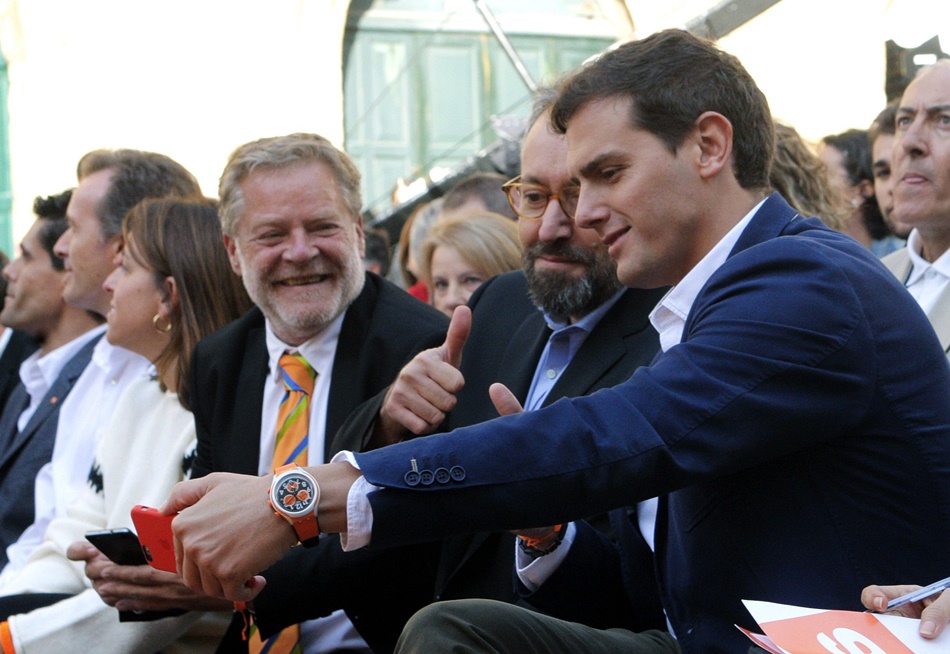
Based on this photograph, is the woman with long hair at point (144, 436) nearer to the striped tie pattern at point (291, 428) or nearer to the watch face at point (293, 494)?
the striped tie pattern at point (291, 428)

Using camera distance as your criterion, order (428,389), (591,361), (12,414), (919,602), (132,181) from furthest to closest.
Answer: (12,414) < (132,181) < (591,361) < (428,389) < (919,602)

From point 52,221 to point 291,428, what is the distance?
308 cm

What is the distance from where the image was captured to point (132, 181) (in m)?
5.10

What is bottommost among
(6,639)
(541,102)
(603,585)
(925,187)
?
(6,639)

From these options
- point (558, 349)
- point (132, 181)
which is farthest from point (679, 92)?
point (132, 181)

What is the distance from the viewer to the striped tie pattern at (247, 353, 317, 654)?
3.27 meters

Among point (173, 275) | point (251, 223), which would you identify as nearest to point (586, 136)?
point (251, 223)

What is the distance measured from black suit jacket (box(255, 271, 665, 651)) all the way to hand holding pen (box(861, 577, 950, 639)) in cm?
94

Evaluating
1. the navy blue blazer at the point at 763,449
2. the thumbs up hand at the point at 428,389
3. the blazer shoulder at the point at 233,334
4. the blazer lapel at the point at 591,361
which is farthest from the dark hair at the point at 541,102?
the navy blue blazer at the point at 763,449

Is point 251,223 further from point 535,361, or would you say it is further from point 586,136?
point 586,136

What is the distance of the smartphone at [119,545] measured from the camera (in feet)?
10.3

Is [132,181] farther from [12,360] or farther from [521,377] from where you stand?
[521,377]

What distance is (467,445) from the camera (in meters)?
1.84

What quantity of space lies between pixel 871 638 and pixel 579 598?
996mm
